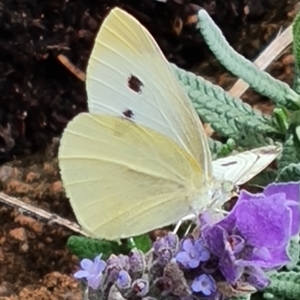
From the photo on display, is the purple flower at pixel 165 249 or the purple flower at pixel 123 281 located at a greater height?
the purple flower at pixel 165 249

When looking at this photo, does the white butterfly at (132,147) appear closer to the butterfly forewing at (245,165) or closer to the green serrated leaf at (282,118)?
the butterfly forewing at (245,165)

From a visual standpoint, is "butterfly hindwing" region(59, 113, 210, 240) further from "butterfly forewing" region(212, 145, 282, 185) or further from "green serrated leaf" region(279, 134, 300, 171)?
"green serrated leaf" region(279, 134, 300, 171)

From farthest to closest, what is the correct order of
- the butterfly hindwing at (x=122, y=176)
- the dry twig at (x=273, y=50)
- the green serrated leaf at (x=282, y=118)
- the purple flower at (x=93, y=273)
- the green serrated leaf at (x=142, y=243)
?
the dry twig at (x=273, y=50) → the green serrated leaf at (x=282, y=118) → the green serrated leaf at (x=142, y=243) → the butterfly hindwing at (x=122, y=176) → the purple flower at (x=93, y=273)

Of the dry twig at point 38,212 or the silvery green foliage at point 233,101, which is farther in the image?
the dry twig at point 38,212

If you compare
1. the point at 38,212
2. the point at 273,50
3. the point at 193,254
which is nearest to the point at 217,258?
the point at 193,254

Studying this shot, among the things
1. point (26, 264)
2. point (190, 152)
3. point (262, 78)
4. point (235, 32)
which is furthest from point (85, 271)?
point (235, 32)

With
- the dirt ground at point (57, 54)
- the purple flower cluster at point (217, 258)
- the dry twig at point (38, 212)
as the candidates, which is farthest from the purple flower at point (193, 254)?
the dirt ground at point (57, 54)
